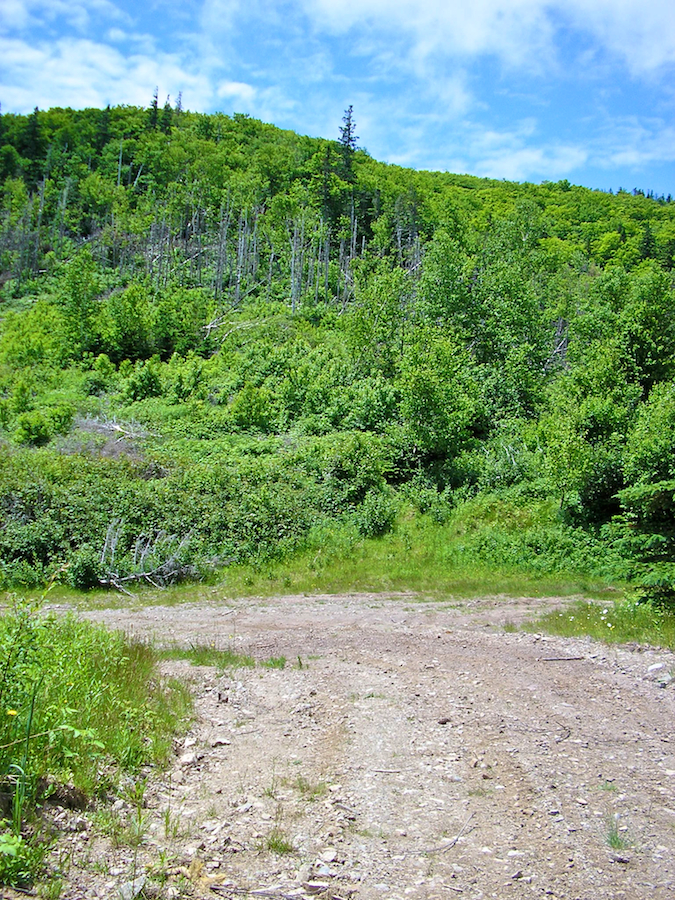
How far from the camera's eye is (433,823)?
4852 mm

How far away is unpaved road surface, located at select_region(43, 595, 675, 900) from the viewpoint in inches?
162

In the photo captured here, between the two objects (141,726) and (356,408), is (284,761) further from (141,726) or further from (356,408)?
(356,408)

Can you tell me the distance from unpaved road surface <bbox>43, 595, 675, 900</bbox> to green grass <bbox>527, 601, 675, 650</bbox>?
2.59 feet

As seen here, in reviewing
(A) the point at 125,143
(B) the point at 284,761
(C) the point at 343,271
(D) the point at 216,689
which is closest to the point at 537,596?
(D) the point at 216,689

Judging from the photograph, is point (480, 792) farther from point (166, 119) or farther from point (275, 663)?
point (166, 119)

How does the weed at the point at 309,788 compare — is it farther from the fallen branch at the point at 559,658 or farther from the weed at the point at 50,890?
the fallen branch at the point at 559,658

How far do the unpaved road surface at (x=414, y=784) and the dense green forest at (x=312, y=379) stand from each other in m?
2.50

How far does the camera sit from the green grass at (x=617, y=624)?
35.2 ft

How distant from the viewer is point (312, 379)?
1358 inches

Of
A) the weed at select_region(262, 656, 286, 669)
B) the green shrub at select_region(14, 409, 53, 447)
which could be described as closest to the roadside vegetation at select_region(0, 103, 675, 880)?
the green shrub at select_region(14, 409, 53, 447)

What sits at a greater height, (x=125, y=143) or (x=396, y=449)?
(x=125, y=143)

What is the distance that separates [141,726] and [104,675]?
72cm

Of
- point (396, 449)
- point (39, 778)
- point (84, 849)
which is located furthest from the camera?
point (396, 449)

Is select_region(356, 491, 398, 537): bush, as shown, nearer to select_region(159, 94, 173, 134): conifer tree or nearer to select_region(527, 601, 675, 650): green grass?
select_region(527, 601, 675, 650): green grass
